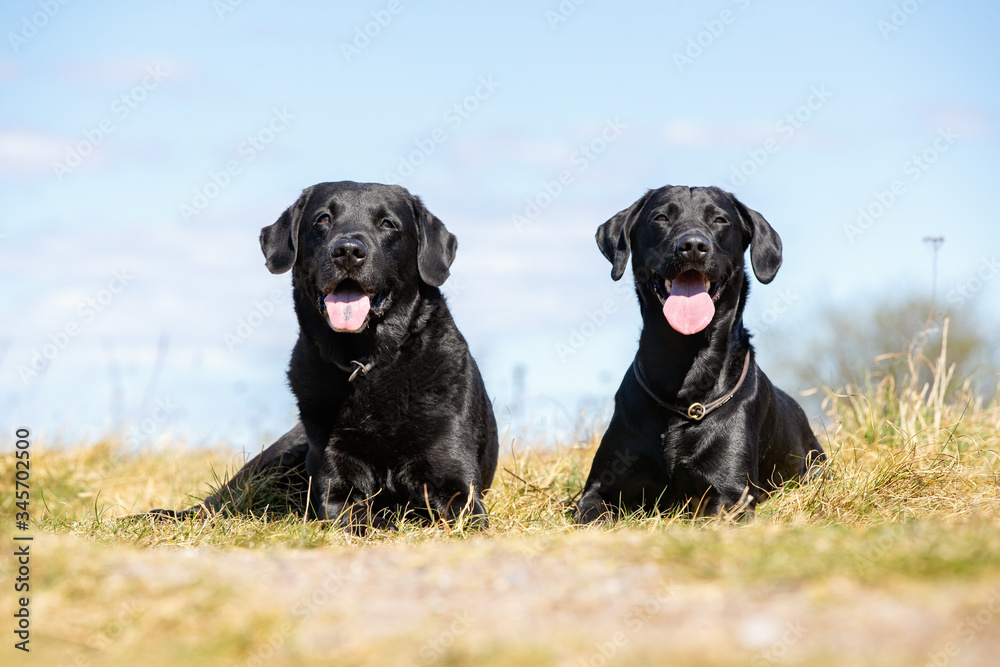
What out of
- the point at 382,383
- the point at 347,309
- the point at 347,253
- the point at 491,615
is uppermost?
the point at 347,253

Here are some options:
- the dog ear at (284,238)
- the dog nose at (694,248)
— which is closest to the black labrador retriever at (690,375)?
the dog nose at (694,248)

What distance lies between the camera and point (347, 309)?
4887 mm

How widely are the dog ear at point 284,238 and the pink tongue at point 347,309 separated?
1.39 ft

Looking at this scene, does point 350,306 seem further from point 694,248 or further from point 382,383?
point 694,248

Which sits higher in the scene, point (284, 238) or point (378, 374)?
point (284, 238)

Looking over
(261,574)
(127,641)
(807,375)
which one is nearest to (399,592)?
(261,574)

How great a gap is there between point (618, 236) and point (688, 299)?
2.11 ft

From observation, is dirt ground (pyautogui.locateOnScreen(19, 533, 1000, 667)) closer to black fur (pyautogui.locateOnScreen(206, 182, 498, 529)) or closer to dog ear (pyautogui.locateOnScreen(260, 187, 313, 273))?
black fur (pyautogui.locateOnScreen(206, 182, 498, 529))

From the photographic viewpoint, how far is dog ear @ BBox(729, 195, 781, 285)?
530 cm

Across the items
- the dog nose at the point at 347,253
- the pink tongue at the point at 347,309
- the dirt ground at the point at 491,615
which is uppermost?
the dog nose at the point at 347,253

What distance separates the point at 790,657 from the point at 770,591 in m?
0.38

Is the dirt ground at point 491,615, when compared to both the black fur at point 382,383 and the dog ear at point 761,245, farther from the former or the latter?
the dog ear at point 761,245

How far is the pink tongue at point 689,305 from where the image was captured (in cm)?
495

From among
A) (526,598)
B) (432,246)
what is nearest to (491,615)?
(526,598)
